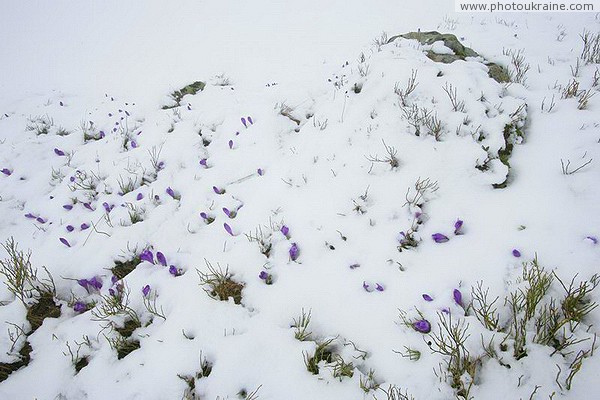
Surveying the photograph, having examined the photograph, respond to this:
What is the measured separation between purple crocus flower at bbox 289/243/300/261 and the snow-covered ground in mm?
44

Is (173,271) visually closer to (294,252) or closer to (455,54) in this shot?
(294,252)

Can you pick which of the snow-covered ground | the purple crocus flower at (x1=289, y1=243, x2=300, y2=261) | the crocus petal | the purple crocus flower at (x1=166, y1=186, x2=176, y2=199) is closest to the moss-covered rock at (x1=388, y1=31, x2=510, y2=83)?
the snow-covered ground

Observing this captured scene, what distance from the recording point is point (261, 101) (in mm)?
4719

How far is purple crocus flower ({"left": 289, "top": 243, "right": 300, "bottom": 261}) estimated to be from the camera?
102 inches

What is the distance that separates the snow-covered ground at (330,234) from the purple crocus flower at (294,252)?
4 cm

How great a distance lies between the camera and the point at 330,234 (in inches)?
107

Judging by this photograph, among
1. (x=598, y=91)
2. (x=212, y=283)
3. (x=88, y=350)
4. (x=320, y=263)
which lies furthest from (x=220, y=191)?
(x=598, y=91)

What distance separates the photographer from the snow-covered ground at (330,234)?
1.92 meters

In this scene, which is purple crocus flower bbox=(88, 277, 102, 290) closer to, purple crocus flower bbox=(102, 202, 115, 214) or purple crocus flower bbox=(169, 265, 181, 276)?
purple crocus flower bbox=(169, 265, 181, 276)

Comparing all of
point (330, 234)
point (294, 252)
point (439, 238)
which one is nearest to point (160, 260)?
point (294, 252)

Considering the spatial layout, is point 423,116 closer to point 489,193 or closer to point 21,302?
point 489,193

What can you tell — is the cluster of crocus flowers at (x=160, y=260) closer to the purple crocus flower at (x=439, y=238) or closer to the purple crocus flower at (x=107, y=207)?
the purple crocus flower at (x=107, y=207)

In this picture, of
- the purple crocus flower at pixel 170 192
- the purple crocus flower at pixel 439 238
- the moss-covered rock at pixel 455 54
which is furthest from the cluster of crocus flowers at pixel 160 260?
the moss-covered rock at pixel 455 54

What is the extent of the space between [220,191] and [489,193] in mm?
2617
